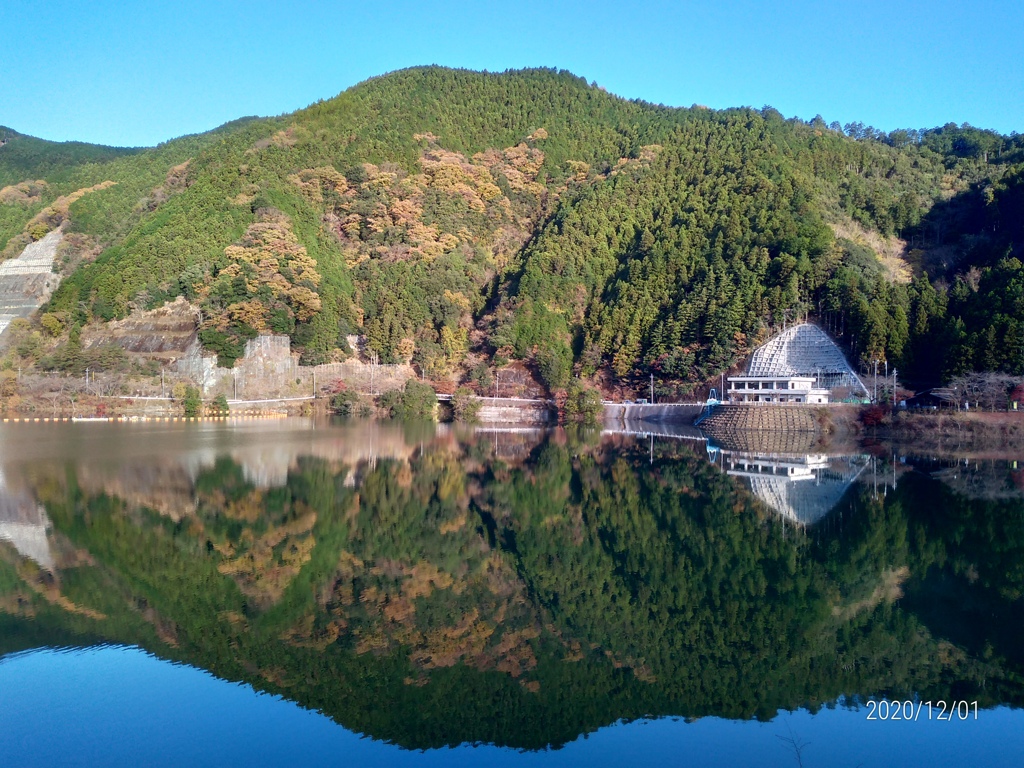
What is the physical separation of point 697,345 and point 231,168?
59523 mm

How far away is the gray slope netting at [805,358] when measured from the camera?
58.6 meters

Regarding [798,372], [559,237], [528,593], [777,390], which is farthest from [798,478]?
[559,237]

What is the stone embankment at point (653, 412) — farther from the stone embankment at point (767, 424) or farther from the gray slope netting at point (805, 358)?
the stone embankment at point (767, 424)

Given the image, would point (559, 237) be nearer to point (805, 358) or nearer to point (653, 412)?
point (653, 412)

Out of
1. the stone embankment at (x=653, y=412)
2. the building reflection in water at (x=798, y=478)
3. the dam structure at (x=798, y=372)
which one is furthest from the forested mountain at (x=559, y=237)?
the building reflection in water at (x=798, y=478)

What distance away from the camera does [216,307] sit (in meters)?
73.4

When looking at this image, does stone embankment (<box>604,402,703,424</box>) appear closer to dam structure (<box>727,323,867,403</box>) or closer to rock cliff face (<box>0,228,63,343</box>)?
dam structure (<box>727,323,867,403</box>)

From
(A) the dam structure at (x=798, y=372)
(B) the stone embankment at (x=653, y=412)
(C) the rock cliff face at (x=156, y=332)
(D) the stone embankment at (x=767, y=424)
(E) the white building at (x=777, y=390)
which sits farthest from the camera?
(C) the rock cliff face at (x=156, y=332)

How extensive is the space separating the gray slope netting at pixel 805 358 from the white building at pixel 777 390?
1497 millimetres

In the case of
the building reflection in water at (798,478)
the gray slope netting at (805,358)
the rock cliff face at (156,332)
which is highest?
the rock cliff face at (156,332)
